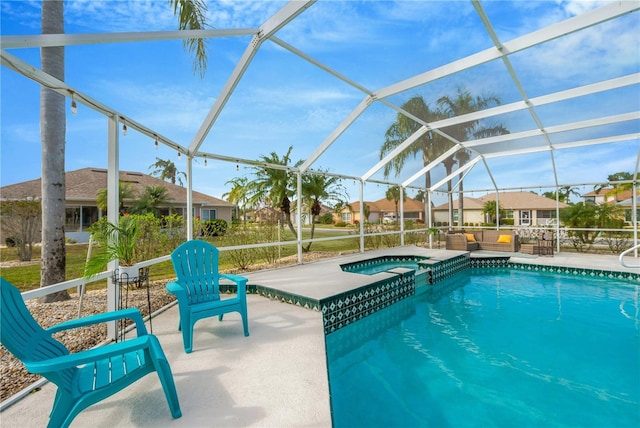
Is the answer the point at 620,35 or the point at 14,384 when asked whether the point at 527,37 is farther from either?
the point at 14,384

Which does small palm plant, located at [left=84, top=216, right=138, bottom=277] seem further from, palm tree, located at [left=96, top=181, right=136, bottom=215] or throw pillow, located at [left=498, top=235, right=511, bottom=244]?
palm tree, located at [left=96, top=181, right=136, bottom=215]

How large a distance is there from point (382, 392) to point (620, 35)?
6322 millimetres

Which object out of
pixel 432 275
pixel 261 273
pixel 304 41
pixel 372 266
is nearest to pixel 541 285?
pixel 432 275

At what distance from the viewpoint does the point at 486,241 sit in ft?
39.1

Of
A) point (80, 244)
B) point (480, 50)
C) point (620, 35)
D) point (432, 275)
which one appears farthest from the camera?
point (80, 244)

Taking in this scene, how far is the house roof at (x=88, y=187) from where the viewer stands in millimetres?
13070

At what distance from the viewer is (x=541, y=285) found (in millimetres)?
7664

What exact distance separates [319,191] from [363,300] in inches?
270

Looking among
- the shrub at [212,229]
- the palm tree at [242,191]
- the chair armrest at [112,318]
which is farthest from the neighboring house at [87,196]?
the chair armrest at [112,318]

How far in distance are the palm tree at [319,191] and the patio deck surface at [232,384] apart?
24.6 feet

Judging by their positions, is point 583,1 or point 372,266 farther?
point 372,266

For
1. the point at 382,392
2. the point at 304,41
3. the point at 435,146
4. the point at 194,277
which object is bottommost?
the point at 382,392

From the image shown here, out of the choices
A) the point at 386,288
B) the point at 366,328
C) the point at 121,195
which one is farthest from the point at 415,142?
the point at 121,195

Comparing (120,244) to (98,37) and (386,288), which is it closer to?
(98,37)
